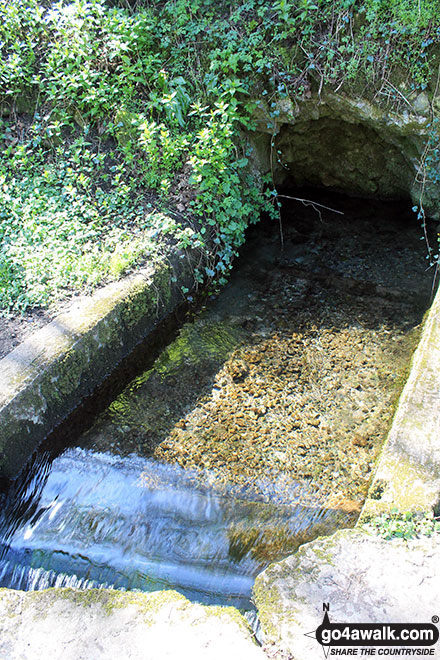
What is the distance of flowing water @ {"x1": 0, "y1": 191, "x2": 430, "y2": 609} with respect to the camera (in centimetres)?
306

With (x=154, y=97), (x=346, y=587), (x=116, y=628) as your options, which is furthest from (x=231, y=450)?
(x=154, y=97)

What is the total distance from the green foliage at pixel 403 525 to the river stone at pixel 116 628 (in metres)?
0.81

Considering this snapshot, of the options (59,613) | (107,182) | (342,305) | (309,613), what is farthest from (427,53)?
(59,613)

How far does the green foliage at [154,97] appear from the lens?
477 cm

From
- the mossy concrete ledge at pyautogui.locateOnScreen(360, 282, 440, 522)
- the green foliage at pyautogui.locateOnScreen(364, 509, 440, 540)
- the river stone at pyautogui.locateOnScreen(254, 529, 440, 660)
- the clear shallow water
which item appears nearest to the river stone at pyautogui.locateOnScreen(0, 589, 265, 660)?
the river stone at pyautogui.locateOnScreen(254, 529, 440, 660)

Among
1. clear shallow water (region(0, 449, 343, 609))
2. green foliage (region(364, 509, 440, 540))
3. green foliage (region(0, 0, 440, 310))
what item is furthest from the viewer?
green foliage (region(0, 0, 440, 310))

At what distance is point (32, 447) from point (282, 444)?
5.77ft

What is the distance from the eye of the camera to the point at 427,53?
480cm

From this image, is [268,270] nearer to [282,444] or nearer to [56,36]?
[282,444]

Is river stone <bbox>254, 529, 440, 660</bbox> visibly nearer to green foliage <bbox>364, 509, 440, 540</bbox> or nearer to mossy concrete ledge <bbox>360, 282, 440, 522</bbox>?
green foliage <bbox>364, 509, 440, 540</bbox>

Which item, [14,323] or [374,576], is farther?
[14,323]

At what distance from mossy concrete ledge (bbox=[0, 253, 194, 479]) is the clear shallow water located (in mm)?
364

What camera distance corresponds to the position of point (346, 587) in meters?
2.31

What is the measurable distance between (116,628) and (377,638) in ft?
3.64
